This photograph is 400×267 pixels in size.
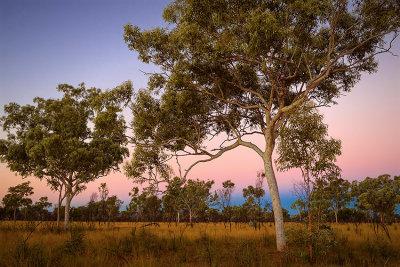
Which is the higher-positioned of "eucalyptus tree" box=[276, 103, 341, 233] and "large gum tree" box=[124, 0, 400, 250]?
"large gum tree" box=[124, 0, 400, 250]

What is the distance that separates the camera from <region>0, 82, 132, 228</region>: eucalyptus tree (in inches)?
744

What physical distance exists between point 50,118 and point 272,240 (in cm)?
2021

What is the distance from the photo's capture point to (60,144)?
60.1ft

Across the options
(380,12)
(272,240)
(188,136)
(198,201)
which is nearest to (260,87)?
(188,136)

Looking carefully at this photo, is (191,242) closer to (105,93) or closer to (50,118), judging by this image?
(105,93)

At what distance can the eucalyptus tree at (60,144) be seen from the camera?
1891 centimetres

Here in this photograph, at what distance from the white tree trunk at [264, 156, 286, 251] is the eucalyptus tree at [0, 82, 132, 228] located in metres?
13.5

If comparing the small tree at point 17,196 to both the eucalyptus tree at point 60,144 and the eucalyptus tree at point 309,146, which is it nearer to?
the eucalyptus tree at point 60,144

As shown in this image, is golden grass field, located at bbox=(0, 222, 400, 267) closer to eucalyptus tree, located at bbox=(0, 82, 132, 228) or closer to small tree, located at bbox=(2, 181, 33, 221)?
eucalyptus tree, located at bbox=(0, 82, 132, 228)

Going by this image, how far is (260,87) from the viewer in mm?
14297

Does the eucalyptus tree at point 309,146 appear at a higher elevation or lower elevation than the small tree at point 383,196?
higher

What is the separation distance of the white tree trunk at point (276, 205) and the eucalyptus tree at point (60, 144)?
13539mm

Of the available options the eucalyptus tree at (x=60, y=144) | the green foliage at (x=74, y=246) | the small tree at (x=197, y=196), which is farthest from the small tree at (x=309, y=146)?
the small tree at (x=197, y=196)

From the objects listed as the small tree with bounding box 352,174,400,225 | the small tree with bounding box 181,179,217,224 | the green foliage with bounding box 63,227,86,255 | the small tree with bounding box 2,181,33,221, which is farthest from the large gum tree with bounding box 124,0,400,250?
the small tree with bounding box 2,181,33,221
